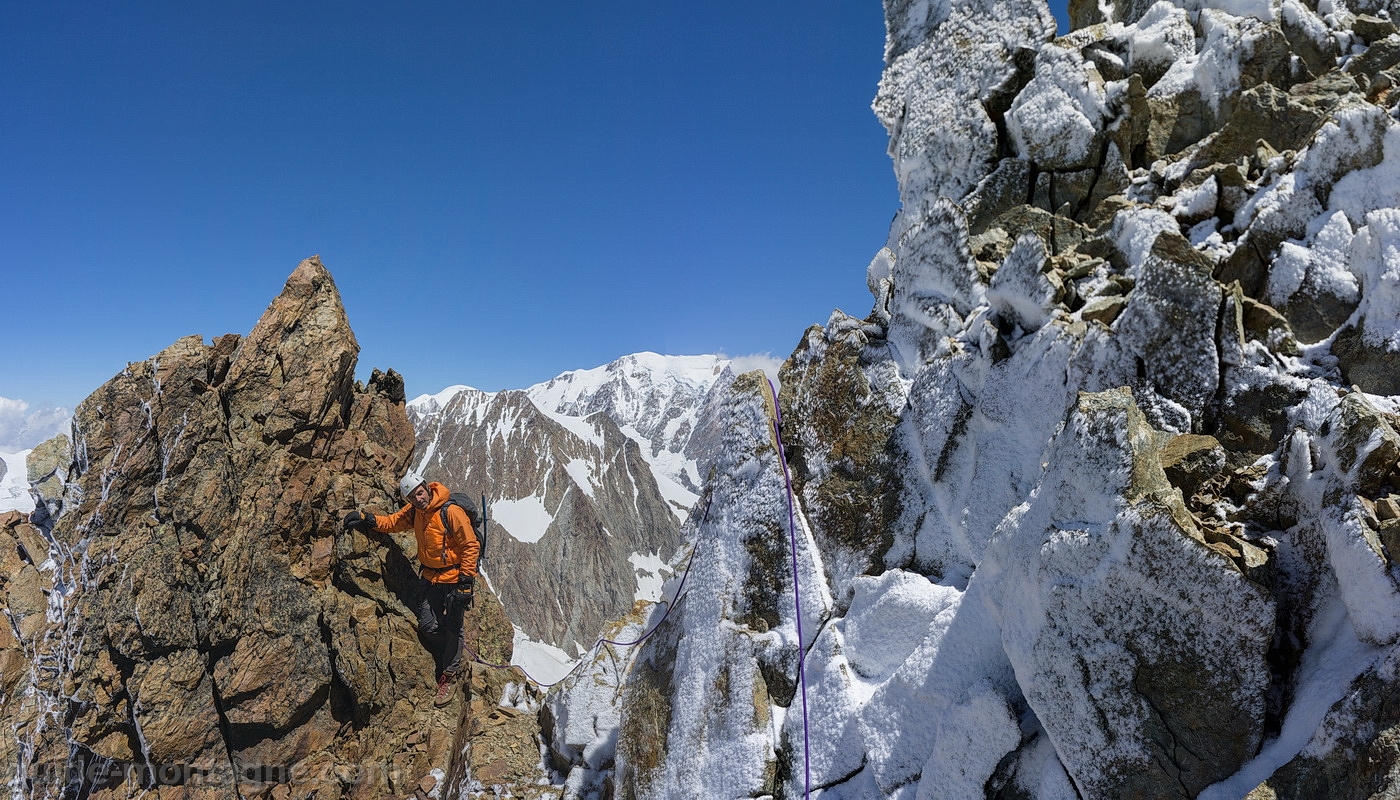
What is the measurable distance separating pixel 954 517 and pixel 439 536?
1081cm

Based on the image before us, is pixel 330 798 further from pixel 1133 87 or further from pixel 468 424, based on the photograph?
pixel 468 424

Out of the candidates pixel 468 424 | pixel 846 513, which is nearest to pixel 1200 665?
pixel 846 513

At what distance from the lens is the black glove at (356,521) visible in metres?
14.9

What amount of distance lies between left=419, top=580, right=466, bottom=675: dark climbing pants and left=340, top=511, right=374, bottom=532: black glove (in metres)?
1.99

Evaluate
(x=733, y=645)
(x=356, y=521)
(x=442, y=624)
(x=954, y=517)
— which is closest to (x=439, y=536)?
(x=356, y=521)

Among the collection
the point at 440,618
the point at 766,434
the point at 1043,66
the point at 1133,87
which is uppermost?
the point at 1043,66

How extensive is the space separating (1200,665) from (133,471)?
60.6 feet

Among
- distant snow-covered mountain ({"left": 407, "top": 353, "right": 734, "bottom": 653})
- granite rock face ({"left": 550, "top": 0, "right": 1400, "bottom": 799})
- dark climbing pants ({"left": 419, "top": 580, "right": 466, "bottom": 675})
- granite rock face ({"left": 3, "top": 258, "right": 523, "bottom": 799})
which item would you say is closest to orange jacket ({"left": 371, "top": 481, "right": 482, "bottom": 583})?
dark climbing pants ({"left": 419, "top": 580, "right": 466, "bottom": 675})

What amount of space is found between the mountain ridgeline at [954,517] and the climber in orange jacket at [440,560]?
0.51 metres

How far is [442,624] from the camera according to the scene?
15.4m

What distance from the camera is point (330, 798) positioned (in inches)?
Result: 521

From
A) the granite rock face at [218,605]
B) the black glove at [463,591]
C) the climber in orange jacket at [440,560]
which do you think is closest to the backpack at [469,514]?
the climber in orange jacket at [440,560]

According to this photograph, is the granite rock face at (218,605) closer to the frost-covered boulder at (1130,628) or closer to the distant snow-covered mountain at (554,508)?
the frost-covered boulder at (1130,628)

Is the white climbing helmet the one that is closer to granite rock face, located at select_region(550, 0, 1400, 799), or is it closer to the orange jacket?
the orange jacket
